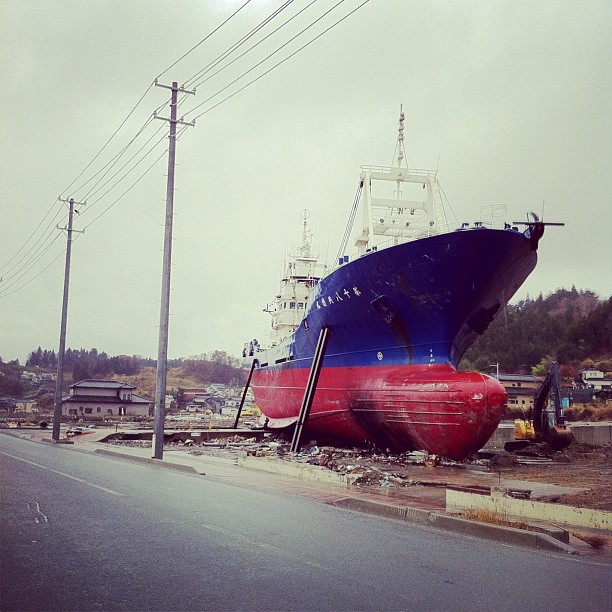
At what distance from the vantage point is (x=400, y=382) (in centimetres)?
1844

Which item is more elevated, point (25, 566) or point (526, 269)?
point (526, 269)

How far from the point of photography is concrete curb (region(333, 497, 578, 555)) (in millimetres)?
6620

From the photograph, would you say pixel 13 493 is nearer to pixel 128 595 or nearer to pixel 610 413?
pixel 128 595

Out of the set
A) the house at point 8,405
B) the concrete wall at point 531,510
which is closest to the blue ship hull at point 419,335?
the concrete wall at point 531,510

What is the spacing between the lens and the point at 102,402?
227 ft

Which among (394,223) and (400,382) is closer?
(400,382)

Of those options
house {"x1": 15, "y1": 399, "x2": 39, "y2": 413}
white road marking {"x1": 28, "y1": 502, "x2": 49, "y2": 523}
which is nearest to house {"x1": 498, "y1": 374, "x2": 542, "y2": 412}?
house {"x1": 15, "y1": 399, "x2": 39, "y2": 413}

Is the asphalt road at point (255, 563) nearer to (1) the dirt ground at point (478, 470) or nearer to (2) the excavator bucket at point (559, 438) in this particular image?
(1) the dirt ground at point (478, 470)

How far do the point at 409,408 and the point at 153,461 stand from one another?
7409 millimetres

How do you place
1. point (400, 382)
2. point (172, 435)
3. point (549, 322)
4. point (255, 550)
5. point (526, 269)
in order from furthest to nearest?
point (549, 322) → point (172, 435) → point (526, 269) → point (400, 382) → point (255, 550)

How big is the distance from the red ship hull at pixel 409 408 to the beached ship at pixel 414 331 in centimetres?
4

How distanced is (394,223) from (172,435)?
15.3 m

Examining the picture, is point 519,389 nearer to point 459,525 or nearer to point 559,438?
point 559,438

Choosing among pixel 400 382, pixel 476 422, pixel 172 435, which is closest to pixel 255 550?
pixel 476 422
